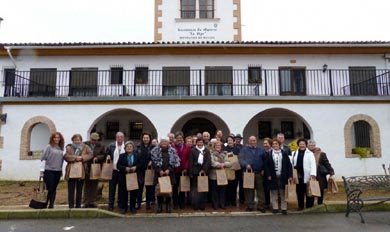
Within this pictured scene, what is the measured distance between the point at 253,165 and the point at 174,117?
6290 mm

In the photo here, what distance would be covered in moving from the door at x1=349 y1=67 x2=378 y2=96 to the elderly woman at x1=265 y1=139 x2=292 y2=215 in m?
9.59

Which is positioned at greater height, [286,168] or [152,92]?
[152,92]

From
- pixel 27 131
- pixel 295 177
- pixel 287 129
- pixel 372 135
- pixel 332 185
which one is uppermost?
pixel 287 129

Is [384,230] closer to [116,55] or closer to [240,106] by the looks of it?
[240,106]

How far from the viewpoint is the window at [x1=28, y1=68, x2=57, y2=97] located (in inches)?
628

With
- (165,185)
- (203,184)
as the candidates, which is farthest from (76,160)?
(203,184)

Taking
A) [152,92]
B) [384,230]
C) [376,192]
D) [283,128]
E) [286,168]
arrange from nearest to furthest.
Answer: [384,230] < [286,168] < [376,192] < [152,92] < [283,128]

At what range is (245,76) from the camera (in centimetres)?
1595

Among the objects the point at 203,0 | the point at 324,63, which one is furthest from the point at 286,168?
the point at 203,0

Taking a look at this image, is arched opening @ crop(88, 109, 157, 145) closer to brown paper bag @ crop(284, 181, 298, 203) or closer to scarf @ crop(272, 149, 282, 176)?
scarf @ crop(272, 149, 282, 176)

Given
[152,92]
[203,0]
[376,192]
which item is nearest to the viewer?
[376,192]

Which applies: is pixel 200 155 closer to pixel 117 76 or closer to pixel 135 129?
pixel 117 76

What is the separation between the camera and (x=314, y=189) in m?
7.74

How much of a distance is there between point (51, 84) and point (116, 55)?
10.6 feet
